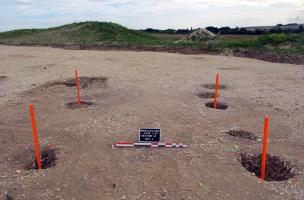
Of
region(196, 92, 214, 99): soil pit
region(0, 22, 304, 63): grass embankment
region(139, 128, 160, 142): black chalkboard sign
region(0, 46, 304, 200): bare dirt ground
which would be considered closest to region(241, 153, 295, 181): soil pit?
region(0, 46, 304, 200): bare dirt ground

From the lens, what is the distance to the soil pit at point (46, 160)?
5402mm

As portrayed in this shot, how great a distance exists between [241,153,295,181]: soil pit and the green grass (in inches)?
624

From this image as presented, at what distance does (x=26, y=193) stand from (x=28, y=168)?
853 mm

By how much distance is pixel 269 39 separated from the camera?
22594mm

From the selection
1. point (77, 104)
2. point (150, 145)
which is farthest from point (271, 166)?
point (77, 104)

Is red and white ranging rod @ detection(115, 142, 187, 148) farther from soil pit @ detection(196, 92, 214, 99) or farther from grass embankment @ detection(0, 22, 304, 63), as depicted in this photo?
grass embankment @ detection(0, 22, 304, 63)

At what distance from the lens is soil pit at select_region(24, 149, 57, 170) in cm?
540

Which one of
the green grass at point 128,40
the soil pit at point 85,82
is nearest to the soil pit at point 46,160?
the soil pit at point 85,82

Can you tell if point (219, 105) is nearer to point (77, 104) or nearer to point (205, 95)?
point (205, 95)

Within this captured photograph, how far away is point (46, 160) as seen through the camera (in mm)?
5637

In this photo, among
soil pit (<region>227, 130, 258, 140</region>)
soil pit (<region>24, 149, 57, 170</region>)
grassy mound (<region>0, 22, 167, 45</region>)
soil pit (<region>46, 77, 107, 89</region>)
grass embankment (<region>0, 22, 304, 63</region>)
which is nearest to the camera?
soil pit (<region>24, 149, 57, 170</region>)

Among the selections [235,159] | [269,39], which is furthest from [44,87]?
[269,39]

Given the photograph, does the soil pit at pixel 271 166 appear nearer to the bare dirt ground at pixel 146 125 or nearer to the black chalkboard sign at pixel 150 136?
the bare dirt ground at pixel 146 125

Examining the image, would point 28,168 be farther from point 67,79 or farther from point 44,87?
point 67,79
